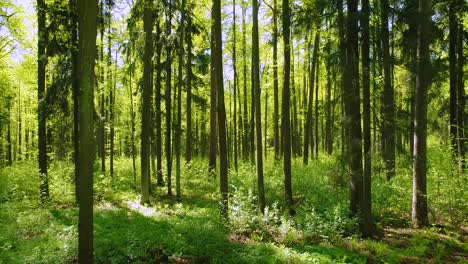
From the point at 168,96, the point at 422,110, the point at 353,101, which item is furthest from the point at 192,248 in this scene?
the point at 168,96

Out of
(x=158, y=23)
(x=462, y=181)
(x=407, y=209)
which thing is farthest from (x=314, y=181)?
(x=158, y=23)

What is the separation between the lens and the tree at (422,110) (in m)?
8.36

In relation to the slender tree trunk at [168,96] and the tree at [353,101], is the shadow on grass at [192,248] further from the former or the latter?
the slender tree trunk at [168,96]

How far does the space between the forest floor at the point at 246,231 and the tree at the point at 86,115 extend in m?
1.80

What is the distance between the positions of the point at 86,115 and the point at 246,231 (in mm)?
5530

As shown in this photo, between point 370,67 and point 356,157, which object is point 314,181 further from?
point 370,67

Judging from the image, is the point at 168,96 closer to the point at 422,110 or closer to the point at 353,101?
the point at 353,101

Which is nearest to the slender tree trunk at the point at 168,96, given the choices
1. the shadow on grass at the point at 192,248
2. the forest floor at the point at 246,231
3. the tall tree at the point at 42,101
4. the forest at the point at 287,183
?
the forest at the point at 287,183

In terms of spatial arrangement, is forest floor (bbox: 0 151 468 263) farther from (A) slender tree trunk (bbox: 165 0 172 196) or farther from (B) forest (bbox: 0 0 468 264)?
(A) slender tree trunk (bbox: 165 0 172 196)

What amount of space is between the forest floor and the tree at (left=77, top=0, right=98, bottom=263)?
70.9 inches

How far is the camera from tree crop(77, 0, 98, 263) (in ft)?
17.0

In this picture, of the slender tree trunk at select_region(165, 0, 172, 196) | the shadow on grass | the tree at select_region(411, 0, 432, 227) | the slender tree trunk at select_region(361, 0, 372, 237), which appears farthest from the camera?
the slender tree trunk at select_region(165, 0, 172, 196)

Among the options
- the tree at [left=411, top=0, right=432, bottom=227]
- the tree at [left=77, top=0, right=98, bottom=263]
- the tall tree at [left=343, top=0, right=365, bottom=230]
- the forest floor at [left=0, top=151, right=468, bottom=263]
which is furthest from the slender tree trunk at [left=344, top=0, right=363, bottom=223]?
the tree at [left=77, top=0, right=98, bottom=263]

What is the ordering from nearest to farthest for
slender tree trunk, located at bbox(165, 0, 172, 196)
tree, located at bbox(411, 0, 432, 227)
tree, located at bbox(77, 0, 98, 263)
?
tree, located at bbox(77, 0, 98, 263) < tree, located at bbox(411, 0, 432, 227) < slender tree trunk, located at bbox(165, 0, 172, 196)
